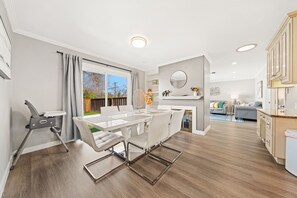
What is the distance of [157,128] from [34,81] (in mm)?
2733

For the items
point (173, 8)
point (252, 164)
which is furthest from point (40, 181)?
point (252, 164)

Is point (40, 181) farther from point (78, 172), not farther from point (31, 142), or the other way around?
point (31, 142)

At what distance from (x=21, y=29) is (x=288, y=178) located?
4996mm

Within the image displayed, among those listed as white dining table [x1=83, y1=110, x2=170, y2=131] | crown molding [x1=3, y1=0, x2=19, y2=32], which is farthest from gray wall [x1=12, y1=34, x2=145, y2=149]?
white dining table [x1=83, y1=110, x2=170, y2=131]

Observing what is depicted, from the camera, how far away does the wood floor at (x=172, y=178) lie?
1.30 meters

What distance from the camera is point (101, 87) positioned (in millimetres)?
3697

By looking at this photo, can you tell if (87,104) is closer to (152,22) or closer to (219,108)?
(152,22)

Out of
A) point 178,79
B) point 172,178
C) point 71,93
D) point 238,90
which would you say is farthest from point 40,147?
point 238,90

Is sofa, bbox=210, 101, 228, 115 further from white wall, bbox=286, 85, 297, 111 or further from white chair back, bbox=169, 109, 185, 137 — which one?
white chair back, bbox=169, 109, 185, 137

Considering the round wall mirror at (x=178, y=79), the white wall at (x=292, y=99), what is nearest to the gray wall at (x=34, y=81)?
the round wall mirror at (x=178, y=79)

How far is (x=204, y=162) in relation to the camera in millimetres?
1920

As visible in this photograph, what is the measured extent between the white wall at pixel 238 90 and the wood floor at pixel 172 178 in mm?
7017

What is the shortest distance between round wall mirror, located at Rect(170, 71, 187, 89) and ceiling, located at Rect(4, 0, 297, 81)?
1061mm

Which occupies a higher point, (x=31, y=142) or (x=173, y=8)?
(x=173, y=8)
